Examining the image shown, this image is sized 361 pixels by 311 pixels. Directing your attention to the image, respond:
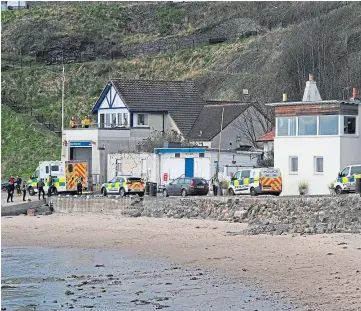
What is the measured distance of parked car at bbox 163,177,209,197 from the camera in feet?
145

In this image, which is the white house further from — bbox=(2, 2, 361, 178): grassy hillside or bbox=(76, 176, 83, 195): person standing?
bbox=(2, 2, 361, 178): grassy hillside

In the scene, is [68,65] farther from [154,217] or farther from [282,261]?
[282,261]

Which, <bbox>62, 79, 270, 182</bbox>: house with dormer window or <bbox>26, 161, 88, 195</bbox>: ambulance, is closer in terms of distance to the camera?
<bbox>26, 161, 88, 195</bbox>: ambulance

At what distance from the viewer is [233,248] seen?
1144 inches

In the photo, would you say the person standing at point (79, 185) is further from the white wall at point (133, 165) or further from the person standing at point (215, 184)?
the person standing at point (215, 184)

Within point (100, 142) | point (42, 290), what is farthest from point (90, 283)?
point (100, 142)

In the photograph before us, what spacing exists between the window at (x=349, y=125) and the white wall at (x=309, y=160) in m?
0.69

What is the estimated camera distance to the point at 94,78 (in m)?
96.4

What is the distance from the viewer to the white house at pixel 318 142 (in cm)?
4128

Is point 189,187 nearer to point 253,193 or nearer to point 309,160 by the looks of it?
point 253,193

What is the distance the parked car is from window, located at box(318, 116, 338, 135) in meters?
6.01

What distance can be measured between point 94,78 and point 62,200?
51099 millimetres

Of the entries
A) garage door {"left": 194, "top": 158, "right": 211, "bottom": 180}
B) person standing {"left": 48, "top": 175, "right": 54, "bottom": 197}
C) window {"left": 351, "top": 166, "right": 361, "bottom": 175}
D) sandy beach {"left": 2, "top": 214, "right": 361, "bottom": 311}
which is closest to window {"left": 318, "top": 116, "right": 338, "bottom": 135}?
window {"left": 351, "top": 166, "right": 361, "bottom": 175}

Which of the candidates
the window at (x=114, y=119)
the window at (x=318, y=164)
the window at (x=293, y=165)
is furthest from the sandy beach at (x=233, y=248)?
the window at (x=114, y=119)
